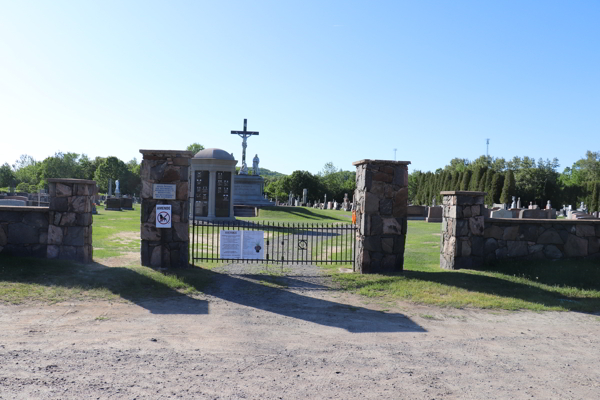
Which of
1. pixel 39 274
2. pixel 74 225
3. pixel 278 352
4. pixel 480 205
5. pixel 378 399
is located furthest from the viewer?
pixel 480 205

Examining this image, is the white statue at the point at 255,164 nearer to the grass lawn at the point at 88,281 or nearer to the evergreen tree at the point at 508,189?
the evergreen tree at the point at 508,189

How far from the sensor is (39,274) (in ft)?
25.3

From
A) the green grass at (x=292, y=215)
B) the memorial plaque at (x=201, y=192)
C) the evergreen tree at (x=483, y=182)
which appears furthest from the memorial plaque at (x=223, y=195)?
the evergreen tree at (x=483, y=182)

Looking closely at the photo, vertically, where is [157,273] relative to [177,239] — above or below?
below

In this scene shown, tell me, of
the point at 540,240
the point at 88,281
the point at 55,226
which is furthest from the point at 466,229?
the point at 55,226

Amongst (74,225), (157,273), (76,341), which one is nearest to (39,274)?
(74,225)

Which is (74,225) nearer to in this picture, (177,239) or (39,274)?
(39,274)

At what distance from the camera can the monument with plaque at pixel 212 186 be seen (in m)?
19.3

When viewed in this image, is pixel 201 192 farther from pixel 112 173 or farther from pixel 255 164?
pixel 112 173

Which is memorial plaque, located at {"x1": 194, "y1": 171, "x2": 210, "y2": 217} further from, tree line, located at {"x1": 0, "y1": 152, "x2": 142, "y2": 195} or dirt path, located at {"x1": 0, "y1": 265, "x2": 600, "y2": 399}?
tree line, located at {"x1": 0, "y1": 152, "x2": 142, "y2": 195}

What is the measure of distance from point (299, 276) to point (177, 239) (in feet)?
8.55

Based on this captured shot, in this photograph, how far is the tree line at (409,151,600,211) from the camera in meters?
47.6

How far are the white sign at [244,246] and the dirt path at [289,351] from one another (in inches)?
90.7

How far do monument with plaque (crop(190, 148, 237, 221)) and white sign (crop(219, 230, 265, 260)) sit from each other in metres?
10.2
